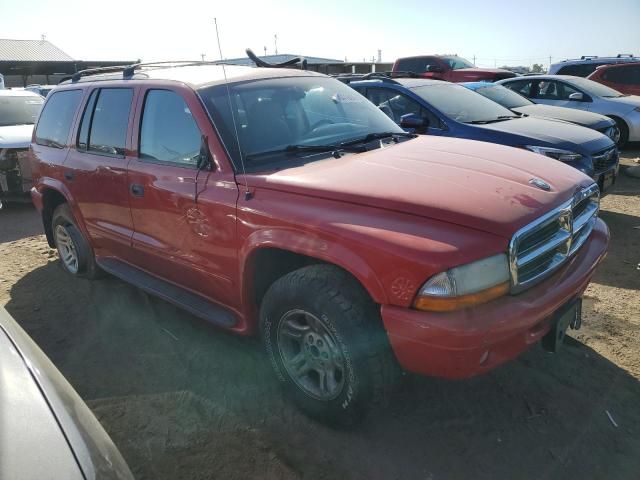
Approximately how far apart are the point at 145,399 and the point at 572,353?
2.76 metres

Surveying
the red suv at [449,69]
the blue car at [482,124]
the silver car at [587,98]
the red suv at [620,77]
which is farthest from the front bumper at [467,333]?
the red suv at [449,69]

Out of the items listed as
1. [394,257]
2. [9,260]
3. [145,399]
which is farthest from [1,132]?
[394,257]

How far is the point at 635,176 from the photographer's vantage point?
8.10 m

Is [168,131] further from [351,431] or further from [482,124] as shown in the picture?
[482,124]

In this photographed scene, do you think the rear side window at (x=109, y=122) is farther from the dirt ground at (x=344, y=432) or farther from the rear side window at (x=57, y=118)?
the dirt ground at (x=344, y=432)

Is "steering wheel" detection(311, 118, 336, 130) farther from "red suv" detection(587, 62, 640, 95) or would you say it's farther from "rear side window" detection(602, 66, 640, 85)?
"rear side window" detection(602, 66, 640, 85)

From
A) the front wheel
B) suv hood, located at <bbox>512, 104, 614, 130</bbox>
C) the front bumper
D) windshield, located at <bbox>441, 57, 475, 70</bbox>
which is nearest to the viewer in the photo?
the front bumper

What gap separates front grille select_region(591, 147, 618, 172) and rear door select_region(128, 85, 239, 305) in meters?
4.41

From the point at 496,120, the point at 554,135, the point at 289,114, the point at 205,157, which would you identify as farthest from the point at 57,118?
the point at 554,135

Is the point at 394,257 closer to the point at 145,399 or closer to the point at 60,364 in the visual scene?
the point at 145,399

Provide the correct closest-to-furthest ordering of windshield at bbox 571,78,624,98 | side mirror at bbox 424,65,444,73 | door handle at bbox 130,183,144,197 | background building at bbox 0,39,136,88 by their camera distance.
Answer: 1. door handle at bbox 130,183,144,197
2. windshield at bbox 571,78,624,98
3. side mirror at bbox 424,65,444,73
4. background building at bbox 0,39,136,88

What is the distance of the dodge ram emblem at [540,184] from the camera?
2646 mm

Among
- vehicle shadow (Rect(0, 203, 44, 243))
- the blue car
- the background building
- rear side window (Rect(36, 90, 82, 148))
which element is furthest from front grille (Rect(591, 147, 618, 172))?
the background building

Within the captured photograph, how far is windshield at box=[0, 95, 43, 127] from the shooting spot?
862 centimetres
